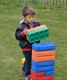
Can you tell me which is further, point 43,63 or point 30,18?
point 30,18

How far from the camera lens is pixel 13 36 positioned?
973 cm

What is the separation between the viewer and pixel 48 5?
14.6 m

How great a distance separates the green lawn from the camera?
22.5ft

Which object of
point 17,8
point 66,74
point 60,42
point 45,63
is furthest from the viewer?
point 17,8

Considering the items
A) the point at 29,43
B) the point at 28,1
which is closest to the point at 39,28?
the point at 29,43

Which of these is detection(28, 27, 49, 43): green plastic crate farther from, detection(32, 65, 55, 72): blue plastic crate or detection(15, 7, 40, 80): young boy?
detection(32, 65, 55, 72): blue plastic crate

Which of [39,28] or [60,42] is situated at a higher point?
[39,28]

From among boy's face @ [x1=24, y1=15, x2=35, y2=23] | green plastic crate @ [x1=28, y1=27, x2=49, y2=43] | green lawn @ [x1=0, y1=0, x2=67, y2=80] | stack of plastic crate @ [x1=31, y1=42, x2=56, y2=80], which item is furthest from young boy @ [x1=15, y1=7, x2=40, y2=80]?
green lawn @ [x1=0, y1=0, x2=67, y2=80]

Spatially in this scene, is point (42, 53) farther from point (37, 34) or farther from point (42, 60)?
point (37, 34)

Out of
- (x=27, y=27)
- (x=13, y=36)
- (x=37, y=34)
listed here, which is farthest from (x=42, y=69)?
(x=13, y=36)

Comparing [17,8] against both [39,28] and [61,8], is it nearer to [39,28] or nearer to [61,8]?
[61,8]

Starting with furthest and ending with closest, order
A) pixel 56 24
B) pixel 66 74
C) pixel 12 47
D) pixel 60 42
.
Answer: pixel 56 24 < pixel 60 42 < pixel 12 47 < pixel 66 74

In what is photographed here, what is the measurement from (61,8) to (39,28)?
27.9 feet

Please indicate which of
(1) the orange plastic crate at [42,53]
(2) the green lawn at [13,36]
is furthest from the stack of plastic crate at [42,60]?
(2) the green lawn at [13,36]
